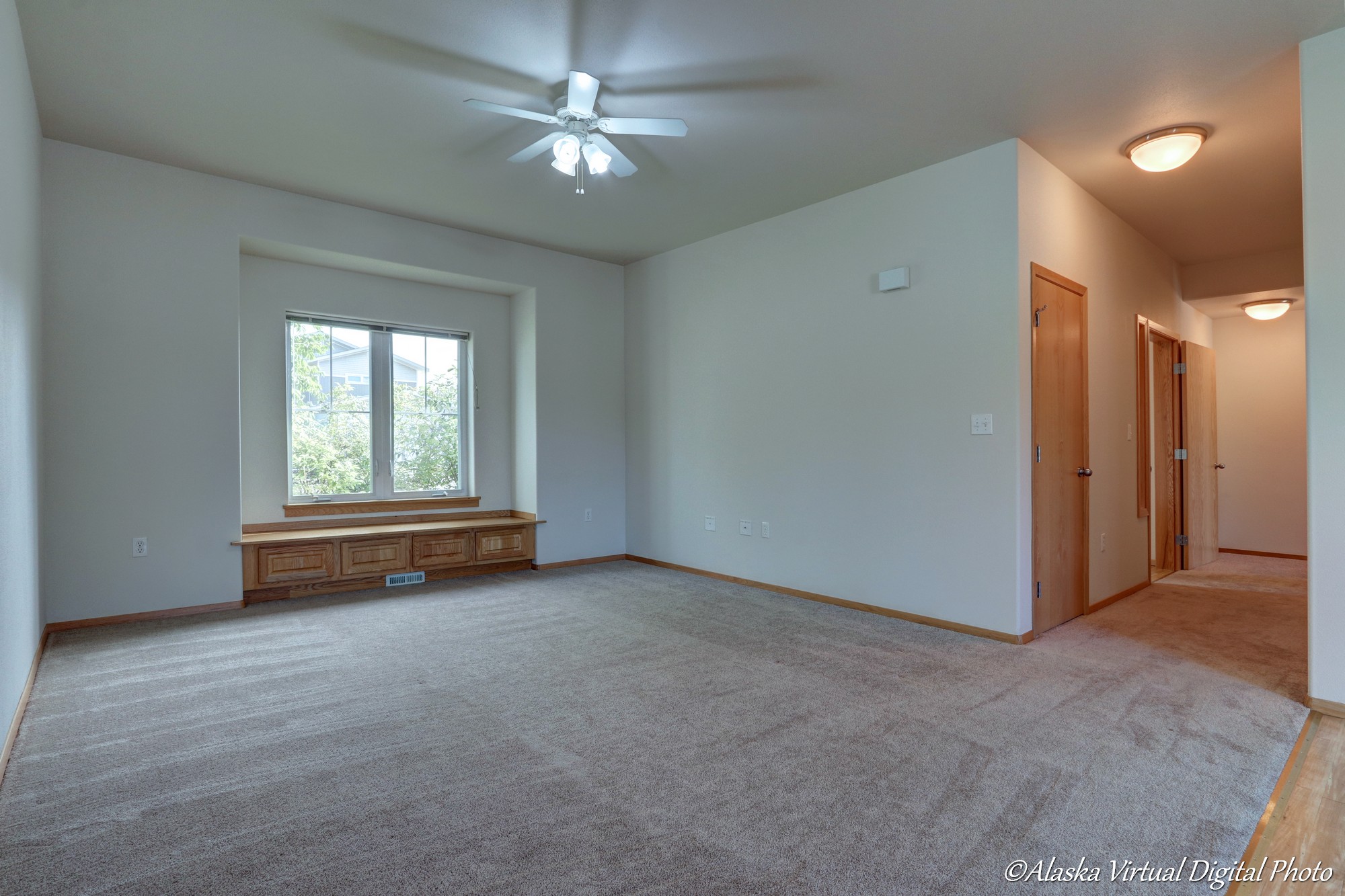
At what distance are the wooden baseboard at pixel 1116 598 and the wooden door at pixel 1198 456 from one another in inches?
52.4

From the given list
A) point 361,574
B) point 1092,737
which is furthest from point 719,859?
point 361,574

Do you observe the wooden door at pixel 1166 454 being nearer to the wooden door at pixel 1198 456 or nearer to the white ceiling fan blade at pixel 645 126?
the wooden door at pixel 1198 456

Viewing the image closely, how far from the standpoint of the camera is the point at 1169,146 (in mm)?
3598

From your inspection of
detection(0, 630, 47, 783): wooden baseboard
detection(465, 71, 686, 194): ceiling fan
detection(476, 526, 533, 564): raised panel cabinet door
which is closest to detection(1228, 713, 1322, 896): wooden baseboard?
detection(465, 71, 686, 194): ceiling fan

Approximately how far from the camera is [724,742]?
7.99 ft

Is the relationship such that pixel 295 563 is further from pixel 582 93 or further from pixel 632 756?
pixel 582 93

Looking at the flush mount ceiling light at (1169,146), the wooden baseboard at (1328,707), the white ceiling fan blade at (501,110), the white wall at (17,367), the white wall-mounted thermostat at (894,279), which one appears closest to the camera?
the white wall at (17,367)

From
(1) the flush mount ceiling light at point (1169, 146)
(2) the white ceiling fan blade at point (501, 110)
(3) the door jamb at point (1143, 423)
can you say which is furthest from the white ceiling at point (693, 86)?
(3) the door jamb at point (1143, 423)

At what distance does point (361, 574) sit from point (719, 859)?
4.11 m

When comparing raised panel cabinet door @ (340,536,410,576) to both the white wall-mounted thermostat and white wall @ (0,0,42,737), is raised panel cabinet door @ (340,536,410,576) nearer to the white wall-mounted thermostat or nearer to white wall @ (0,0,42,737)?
white wall @ (0,0,42,737)

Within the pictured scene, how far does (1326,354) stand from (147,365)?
6027 mm

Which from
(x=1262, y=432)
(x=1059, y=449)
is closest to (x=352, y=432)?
(x=1059, y=449)

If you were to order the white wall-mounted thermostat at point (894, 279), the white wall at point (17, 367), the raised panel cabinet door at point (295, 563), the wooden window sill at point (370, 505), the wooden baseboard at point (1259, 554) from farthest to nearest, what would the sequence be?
the wooden baseboard at point (1259, 554), the wooden window sill at point (370, 505), the raised panel cabinet door at point (295, 563), the white wall-mounted thermostat at point (894, 279), the white wall at point (17, 367)

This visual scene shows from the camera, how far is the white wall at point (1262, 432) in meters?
6.83
